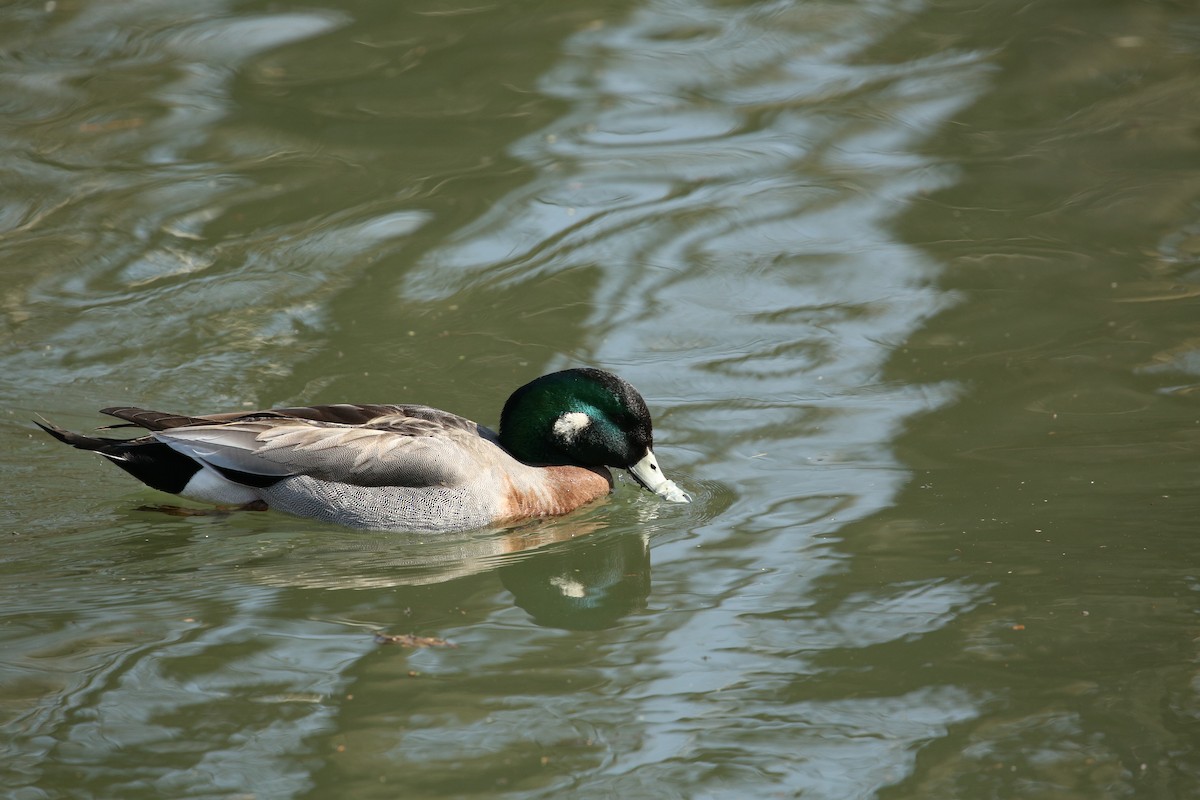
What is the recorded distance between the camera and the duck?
7.01 meters

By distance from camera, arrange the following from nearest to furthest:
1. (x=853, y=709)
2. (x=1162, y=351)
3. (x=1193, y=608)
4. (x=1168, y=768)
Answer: (x=1168, y=768)
(x=853, y=709)
(x=1193, y=608)
(x=1162, y=351)

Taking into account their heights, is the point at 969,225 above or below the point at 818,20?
below

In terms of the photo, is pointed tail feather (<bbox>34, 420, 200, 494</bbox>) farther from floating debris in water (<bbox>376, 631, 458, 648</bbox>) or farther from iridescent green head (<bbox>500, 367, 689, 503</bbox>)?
floating debris in water (<bbox>376, 631, 458, 648</bbox>)

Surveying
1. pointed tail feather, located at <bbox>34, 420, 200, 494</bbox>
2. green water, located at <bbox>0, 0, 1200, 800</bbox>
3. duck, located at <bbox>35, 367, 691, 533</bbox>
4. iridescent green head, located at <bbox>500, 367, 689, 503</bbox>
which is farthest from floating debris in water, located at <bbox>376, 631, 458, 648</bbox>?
pointed tail feather, located at <bbox>34, 420, 200, 494</bbox>

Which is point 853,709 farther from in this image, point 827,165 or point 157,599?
point 827,165

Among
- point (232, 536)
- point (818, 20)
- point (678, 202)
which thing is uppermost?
point (818, 20)

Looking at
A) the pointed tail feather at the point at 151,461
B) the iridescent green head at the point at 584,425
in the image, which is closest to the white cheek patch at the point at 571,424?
the iridescent green head at the point at 584,425

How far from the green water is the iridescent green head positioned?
31 cm

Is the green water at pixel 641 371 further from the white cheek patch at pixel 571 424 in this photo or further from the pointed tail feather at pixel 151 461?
the white cheek patch at pixel 571 424

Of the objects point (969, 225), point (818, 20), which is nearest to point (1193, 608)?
point (969, 225)

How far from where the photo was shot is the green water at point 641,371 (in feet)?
16.0

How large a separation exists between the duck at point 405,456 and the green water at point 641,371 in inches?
6.5

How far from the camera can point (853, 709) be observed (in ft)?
16.3

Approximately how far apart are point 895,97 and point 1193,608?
7.02 m
